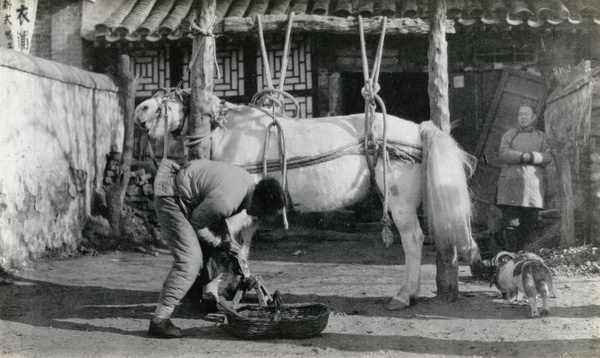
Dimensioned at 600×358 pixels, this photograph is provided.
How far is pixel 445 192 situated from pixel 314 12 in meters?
5.75

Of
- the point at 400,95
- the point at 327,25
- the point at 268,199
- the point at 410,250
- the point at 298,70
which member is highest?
the point at 327,25

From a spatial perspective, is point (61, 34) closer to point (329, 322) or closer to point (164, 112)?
point (164, 112)

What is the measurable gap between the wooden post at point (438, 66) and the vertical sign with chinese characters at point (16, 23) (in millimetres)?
5925

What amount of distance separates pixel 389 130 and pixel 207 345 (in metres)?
2.53

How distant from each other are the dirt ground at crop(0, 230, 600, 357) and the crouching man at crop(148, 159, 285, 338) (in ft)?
1.10

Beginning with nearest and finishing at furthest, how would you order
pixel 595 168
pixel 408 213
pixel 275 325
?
pixel 275 325 → pixel 408 213 → pixel 595 168

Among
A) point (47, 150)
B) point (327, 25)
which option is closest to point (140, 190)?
point (47, 150)

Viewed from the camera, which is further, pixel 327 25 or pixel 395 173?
pixel 327 25

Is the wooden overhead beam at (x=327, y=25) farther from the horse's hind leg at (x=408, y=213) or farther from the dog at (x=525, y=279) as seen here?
the dog at (x=525, y=279)

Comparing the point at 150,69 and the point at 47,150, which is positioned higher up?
the point at 150,69

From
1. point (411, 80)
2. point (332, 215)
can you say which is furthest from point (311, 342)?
point (411, 80)

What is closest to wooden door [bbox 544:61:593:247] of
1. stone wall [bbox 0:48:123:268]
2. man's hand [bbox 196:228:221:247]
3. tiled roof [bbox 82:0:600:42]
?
tiled roof [bbox 82:0:600:42]

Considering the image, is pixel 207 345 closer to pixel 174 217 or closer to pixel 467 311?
pixel 174 217

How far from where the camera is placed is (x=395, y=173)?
5.68 m
